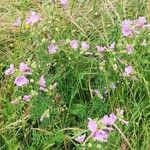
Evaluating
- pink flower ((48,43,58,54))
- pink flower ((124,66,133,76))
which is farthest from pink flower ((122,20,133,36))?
pink flower ((48,43,58,54))

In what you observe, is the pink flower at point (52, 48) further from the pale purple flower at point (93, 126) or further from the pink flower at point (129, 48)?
the pale purple flower at point (93, 126)

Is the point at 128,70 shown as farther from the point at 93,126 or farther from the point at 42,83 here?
the point at 93,126

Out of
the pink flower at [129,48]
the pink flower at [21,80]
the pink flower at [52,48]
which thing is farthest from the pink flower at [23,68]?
the pink flower at [129,48]

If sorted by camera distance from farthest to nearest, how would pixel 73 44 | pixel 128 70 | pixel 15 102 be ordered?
pixel 73 44
pixel 128 70
pixel 15 102

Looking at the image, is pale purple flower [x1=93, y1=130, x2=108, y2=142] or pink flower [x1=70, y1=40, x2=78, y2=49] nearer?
pale purple flower [x1=93, y1=130, x2=108, y2=142]

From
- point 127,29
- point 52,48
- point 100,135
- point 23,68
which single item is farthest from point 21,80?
point 127,29

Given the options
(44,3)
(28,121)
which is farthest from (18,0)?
(28,121)

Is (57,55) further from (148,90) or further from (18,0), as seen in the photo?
(18,0)

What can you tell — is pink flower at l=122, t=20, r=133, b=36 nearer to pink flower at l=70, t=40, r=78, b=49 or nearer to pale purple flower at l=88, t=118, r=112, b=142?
pink flower at l=70, t=40, r=78, b=49
